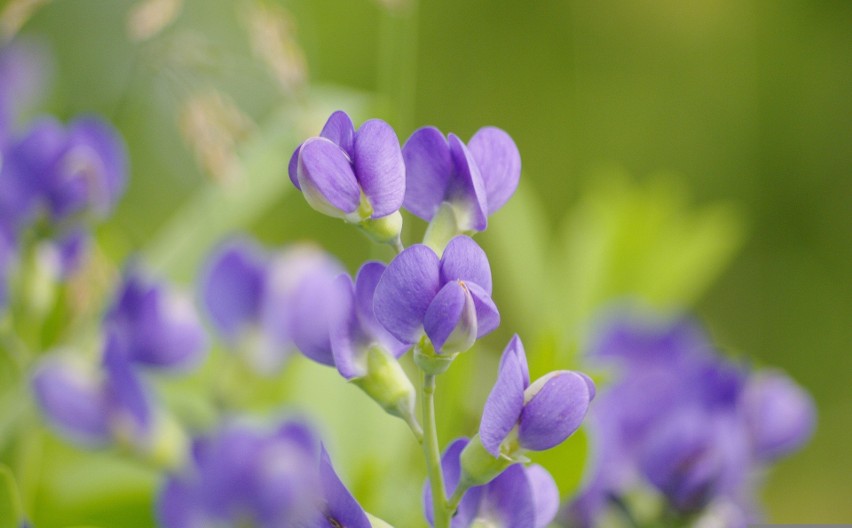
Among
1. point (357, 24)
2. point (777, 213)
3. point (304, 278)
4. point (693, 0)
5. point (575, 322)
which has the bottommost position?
point (304, 278)

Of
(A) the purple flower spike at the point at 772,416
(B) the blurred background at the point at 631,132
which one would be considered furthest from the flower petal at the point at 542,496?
(B) the blurred background at the point at 631,132

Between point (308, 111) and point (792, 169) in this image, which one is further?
point (792, 169)

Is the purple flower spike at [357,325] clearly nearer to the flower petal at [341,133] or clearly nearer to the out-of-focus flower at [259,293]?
the flower petal at [341,133]

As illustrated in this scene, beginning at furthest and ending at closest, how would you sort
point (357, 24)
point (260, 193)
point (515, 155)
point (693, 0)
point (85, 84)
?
point (693, 0) → point (357, 24) → point (85, 84) → point (260, 193) → point (515, 155)

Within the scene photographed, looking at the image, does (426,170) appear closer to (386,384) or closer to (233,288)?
(386,384)

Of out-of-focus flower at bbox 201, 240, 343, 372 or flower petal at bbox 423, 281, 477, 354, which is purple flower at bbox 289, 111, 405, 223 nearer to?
flower petal at bbox 423, 281, 477, 354

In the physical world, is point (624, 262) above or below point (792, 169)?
below

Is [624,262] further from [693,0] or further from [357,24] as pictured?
[693,0]


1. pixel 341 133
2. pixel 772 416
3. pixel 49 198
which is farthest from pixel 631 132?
pixel 341 133

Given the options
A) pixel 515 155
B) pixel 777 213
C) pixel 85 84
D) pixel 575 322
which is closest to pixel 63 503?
pixel 515 155
